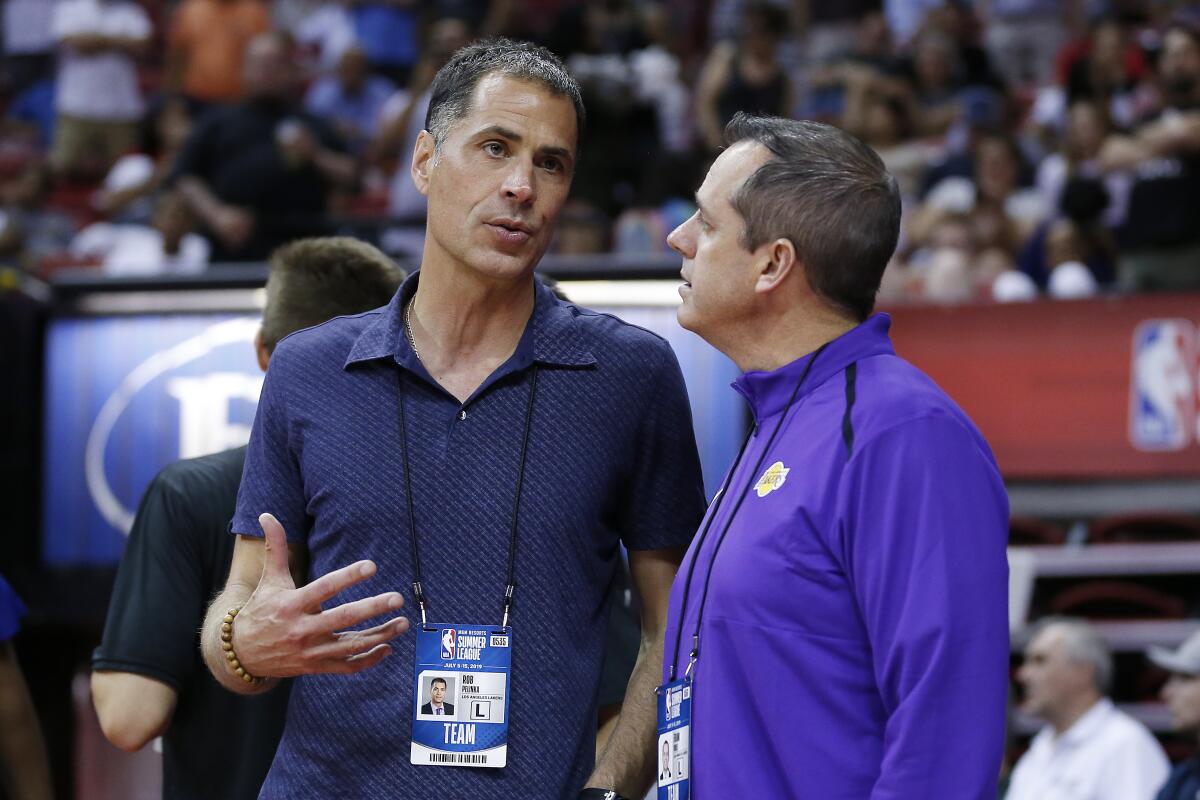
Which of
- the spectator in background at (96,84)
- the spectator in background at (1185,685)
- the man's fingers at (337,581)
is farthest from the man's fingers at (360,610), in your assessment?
the spectator in background at (96,84)

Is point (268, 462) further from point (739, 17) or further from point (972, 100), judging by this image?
point (739, 17)

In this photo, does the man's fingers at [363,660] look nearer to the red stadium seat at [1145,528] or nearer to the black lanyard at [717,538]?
the black lanyard at [717,538]

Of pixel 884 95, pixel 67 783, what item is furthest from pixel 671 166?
pixel 67 783

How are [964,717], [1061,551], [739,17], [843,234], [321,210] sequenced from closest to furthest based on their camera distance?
[964,717] < [843,234] < [1061,551] < [321,210] < [739,17]

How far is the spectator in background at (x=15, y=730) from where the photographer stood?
3.37 m

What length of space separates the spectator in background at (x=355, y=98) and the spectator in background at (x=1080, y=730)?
22.7 ft

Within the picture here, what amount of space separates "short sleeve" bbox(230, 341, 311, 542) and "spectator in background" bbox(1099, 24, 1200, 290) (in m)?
5.55

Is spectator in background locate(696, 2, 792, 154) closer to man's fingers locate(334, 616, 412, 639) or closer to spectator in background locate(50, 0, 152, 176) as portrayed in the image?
spectator in background locate(50, 0, 152, 176)

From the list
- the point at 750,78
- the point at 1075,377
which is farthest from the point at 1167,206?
the point at 750,78

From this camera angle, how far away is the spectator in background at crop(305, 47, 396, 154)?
1205 cm

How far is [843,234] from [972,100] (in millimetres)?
8074

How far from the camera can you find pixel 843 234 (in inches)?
92.7

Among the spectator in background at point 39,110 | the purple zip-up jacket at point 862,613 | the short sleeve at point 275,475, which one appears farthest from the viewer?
the spectator in background at point 39,110

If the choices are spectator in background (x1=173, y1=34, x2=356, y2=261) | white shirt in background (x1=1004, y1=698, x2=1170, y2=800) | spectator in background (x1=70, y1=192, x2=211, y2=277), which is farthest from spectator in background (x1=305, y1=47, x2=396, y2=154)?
white shirt in background (x1=1004, y1=698, x2=1170, y2=800)
